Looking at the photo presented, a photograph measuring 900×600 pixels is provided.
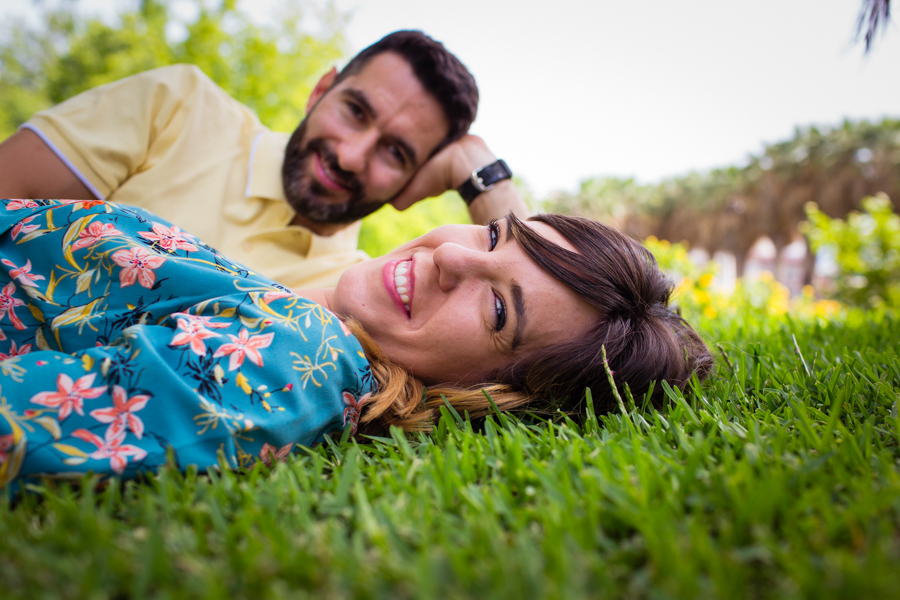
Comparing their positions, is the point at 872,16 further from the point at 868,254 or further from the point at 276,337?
the point at 868,254

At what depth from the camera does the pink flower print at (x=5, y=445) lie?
3.29 ft

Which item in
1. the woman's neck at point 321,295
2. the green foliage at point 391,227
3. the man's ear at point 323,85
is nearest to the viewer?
the woman's neck at point 321,295

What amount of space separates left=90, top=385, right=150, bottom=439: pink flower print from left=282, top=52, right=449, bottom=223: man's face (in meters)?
2.32

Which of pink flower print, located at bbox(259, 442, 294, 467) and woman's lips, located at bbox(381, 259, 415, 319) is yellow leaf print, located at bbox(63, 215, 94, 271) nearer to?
pink flower print, located at bbox(259, 442, 294, 467)

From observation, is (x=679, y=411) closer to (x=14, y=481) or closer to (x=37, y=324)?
(x=14, y=481)

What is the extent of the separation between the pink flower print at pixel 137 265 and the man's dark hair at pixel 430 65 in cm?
230

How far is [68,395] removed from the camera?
3.63 feet

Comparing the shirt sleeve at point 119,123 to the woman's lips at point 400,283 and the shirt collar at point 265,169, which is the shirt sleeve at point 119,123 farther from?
the woman's lips at point 400,283

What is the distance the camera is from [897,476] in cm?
98

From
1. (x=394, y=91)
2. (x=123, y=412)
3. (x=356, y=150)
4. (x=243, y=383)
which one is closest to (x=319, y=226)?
(x=356, y=150)

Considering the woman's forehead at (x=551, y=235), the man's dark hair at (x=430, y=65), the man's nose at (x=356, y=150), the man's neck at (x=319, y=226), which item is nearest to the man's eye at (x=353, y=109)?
the man's nose at (x=356, y=150)

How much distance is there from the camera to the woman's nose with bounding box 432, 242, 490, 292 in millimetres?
1828

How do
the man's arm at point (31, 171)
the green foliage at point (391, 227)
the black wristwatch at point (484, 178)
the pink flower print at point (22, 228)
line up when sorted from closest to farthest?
the pink flower print at point (22, 228) → the man's arm at point (31, 171) → the black wristwatch at point (484, 178) → the green foliage at point (391, 227)

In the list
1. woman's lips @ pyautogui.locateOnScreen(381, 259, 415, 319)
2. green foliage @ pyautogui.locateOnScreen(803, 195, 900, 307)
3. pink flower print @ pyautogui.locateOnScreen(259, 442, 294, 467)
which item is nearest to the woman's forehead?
woman's lips @ pyautogui.locateOnScreen(381, 259, 415, 319)
